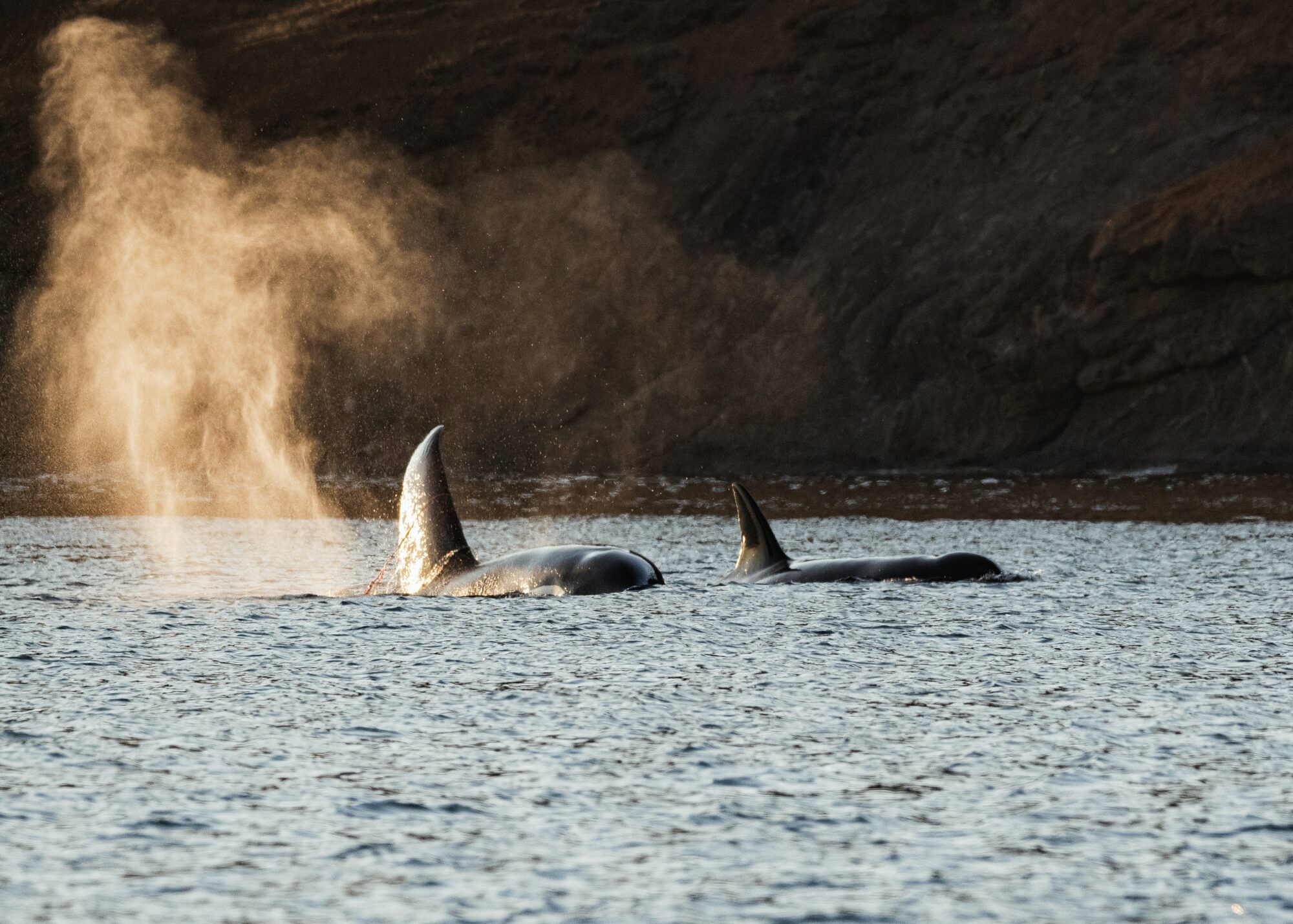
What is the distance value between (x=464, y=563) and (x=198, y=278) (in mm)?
71544

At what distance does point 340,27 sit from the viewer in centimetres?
9756

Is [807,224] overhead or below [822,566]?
overhead

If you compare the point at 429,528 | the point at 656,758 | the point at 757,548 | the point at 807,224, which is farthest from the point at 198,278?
the point at 656,758

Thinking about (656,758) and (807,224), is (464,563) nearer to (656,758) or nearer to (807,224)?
(656,758)

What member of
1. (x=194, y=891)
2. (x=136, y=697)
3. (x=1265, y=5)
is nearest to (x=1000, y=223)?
(x=1265, y=5)

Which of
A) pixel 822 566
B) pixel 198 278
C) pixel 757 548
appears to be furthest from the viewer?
pixel 198 278

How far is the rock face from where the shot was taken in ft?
196

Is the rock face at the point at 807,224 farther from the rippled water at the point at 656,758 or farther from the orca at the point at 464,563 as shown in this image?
the rippled water at the point at 656,758

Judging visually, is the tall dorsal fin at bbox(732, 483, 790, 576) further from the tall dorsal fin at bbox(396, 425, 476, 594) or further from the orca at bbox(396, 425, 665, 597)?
the tall dorsal fin at bbox(396, 425, 476, 594)

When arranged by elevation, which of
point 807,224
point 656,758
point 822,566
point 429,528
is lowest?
point 656,758

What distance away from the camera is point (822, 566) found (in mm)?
23266

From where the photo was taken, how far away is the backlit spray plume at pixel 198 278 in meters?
86.4

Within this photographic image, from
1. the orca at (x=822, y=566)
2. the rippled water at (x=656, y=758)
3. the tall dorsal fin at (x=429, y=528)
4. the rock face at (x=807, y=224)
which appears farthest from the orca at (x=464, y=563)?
the rock face at (x=807, y=224)

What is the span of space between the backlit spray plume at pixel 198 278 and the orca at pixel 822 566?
56.5m
